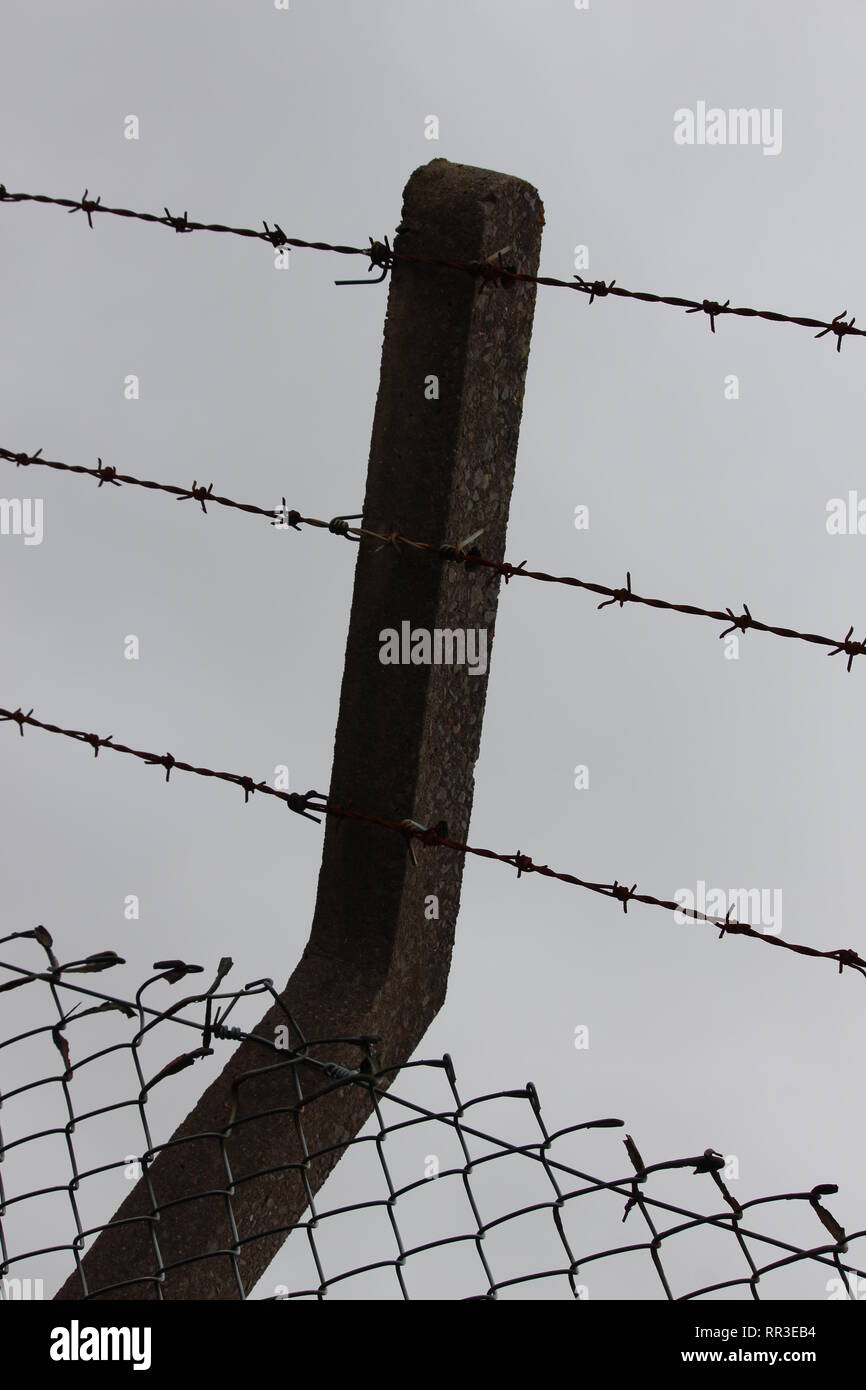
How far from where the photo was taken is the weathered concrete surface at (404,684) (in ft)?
9.17

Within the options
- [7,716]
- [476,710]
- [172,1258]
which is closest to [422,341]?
[476,710]

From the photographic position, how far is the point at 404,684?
287cm

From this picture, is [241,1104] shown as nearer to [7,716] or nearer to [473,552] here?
[7,716]

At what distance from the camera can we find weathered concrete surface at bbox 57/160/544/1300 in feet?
9.17

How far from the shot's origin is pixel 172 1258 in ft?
8.63

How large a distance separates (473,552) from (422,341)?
383 mm

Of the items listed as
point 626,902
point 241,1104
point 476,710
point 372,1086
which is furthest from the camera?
point 476,710

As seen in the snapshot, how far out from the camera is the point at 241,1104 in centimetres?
280

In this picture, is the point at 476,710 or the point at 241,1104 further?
the point at 476,710

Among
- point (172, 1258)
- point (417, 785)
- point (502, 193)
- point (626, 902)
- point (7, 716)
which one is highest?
point (502, 193)
